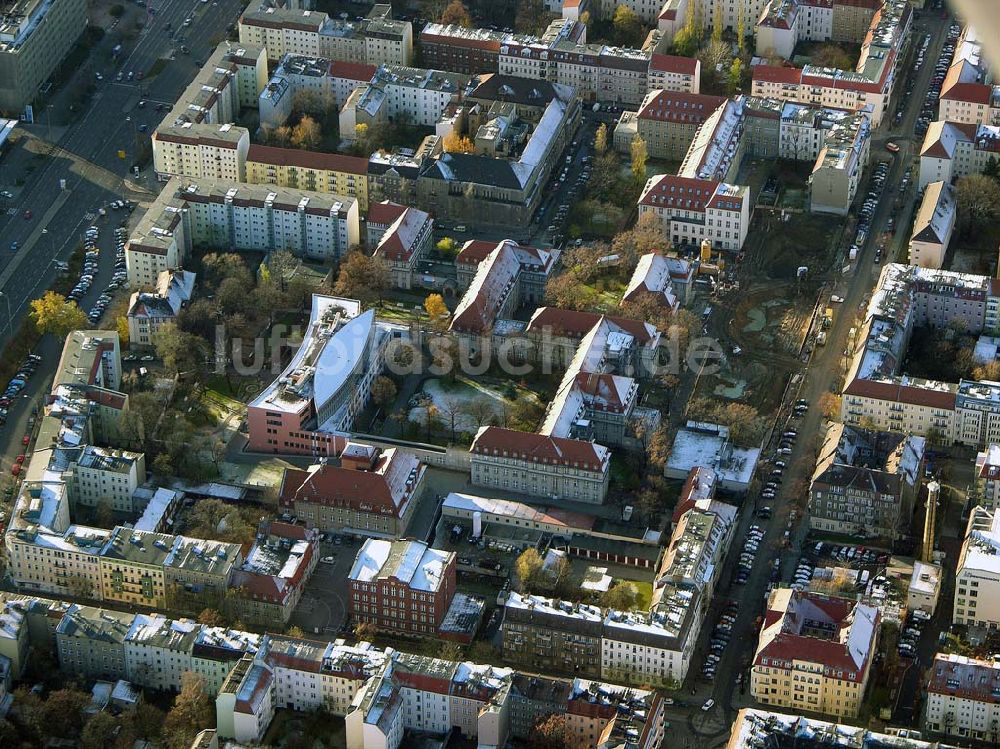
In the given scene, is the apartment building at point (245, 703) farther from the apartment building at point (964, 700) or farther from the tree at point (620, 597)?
the apartment building at point (964, 700)

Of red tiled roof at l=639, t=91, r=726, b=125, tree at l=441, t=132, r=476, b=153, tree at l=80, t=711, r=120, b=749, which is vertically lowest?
tree at l=80, t=711, r=120, b=749

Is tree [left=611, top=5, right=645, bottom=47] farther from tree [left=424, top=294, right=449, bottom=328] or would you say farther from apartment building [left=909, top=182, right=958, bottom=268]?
tree [left=424, top=294, right=449, bottom=328]

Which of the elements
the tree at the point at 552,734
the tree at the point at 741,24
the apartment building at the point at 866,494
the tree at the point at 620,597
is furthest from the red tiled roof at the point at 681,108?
the tree at the point at 552,734

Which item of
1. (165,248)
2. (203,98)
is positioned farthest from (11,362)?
(203,98)

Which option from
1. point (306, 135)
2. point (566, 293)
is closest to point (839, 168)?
point (566, 293)

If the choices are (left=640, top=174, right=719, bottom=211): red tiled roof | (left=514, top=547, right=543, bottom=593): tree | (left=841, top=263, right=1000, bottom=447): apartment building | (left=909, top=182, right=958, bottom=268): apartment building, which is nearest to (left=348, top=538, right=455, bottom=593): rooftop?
(left=514, top=547, right=543, bottom=593): tree

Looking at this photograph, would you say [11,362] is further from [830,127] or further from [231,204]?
[830,127]
